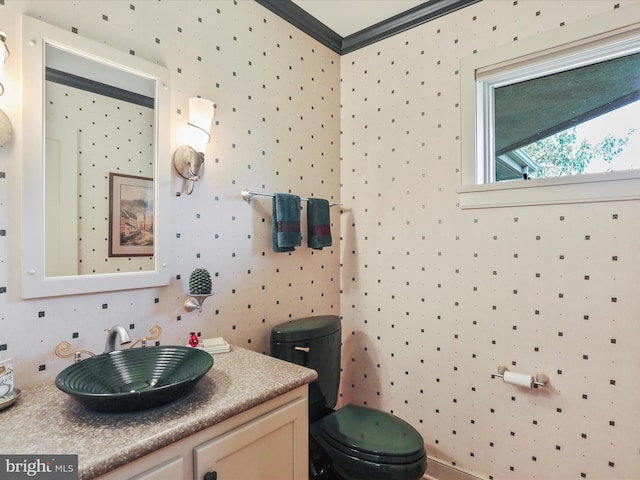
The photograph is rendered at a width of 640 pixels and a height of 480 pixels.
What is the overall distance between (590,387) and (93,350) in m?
1.94

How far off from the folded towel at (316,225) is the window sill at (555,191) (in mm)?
725

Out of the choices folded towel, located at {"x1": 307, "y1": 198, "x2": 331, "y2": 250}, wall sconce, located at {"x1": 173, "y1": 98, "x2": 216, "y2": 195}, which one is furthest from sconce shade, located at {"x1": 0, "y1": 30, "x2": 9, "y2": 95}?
folded towel, located at {"x1": 307, "y1": 198, "x2": 331, "y2": 250}

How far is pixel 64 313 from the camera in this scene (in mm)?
1181

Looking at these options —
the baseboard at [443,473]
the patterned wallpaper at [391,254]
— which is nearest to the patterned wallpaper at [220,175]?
the patterned wallpaper at [391,254]

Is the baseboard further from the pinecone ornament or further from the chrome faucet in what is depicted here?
the chrome faucet

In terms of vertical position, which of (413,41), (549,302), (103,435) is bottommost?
(103,435)

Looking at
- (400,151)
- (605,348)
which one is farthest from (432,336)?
(400,151)

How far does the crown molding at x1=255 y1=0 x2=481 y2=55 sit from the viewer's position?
1.87m

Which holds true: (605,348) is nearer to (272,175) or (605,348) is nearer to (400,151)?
(400,151)

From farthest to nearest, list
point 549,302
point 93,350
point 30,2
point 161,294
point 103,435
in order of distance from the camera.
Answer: point 549,302, point 161,294, point 93,350, point 30,2, point 103,435

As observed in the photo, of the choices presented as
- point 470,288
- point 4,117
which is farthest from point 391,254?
point 4,117

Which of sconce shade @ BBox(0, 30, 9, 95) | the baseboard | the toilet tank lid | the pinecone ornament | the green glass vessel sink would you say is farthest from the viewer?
the baseboard

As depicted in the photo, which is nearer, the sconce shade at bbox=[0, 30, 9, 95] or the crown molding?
the sconce shade at bbox=[0, 30, 9, 95]

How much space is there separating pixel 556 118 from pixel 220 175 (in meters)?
1.59
